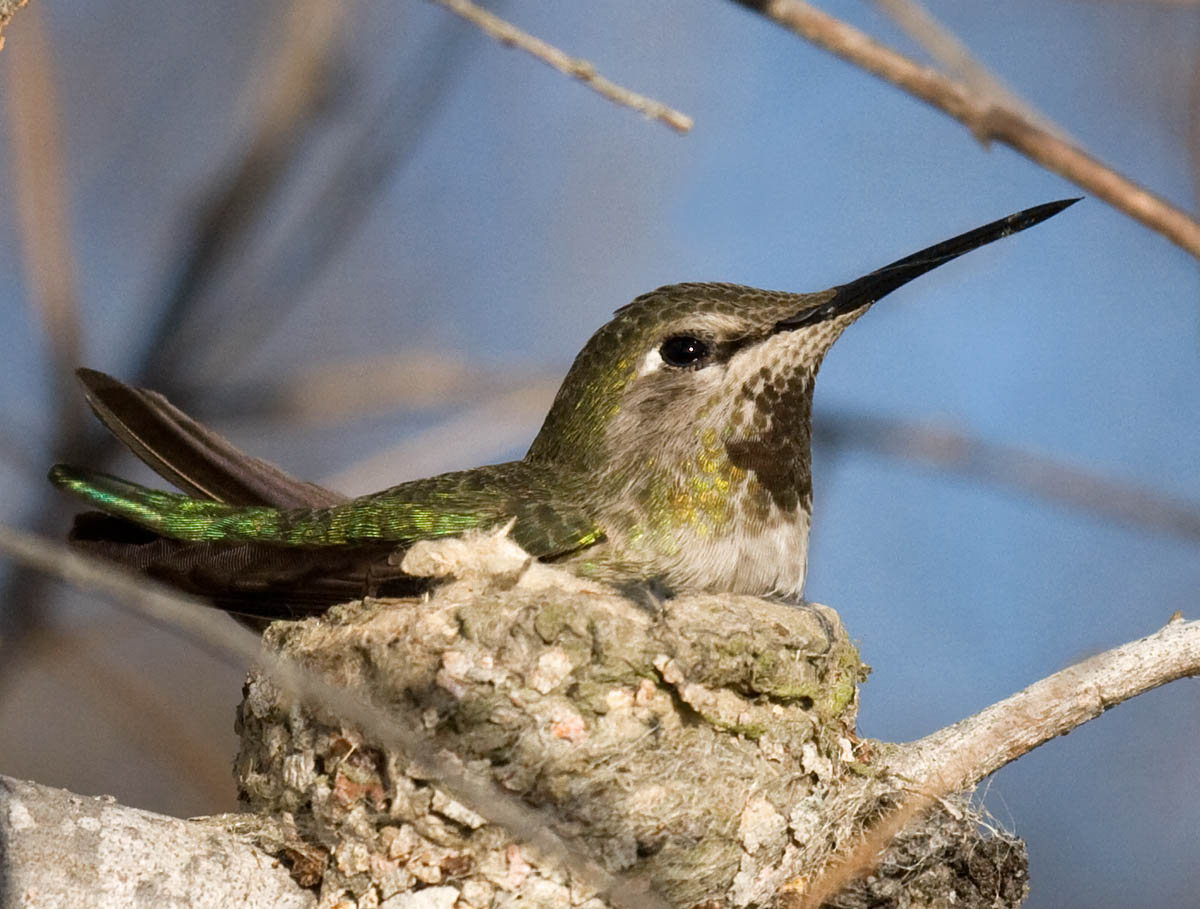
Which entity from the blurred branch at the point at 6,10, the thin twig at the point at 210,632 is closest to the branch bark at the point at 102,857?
the thin twig at the point at 210,632

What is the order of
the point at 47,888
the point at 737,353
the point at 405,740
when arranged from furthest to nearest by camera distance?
the point at 737,353 → the point at 47,888 → the point at 405,740

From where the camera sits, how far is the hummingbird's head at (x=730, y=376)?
3918 millimetres

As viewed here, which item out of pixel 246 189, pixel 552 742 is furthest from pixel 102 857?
pixel 246 189

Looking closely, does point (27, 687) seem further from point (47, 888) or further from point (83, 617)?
point (47, 888)

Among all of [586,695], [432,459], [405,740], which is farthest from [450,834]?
[432,459]

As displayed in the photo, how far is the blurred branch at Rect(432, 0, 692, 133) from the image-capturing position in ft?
8.74

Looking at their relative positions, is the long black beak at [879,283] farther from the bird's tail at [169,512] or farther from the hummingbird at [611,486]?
the bird's tail at [169,512]

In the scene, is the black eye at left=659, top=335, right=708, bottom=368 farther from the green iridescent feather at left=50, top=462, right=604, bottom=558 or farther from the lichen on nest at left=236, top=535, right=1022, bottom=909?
the lichen on nest at left=236, top=535, right=1022, bottom=909

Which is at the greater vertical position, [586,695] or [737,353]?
[737,353]

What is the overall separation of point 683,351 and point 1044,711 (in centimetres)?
158

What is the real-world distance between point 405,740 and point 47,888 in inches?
35.2

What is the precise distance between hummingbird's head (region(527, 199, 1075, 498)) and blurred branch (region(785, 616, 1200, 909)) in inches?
44.7

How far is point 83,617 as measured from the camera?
257 inches

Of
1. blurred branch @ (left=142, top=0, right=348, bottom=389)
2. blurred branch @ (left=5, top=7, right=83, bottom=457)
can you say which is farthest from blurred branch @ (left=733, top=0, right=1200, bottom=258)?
blurred branch @ (left=5, top=7, right=83, bottom=457)
